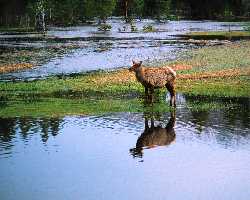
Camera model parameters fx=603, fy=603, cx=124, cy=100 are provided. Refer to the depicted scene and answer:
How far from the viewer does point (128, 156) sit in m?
18.1

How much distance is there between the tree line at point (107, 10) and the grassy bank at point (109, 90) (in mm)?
76943

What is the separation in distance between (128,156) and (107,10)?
10990cm

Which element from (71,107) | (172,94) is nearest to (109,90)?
(71,107)

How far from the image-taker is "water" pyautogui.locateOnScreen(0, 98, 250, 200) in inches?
584

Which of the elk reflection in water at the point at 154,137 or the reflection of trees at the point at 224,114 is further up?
the reflection of trees at the point at 224,114

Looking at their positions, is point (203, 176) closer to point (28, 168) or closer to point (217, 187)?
point (217, 187)

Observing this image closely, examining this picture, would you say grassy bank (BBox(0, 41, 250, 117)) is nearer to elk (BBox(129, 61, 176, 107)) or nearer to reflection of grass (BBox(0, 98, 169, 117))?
reflection of grass (BBox(0, 98, 169, 117))

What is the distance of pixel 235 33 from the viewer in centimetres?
7794

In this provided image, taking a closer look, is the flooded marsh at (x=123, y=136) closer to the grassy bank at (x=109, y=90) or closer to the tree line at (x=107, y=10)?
the grassy bank at (x=109, y=90)

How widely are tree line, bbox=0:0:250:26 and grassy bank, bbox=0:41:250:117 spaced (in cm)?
7694

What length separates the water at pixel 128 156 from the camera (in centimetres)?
1484

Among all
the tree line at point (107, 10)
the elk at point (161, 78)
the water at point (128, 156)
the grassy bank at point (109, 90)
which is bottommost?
the water at point (128, 156)

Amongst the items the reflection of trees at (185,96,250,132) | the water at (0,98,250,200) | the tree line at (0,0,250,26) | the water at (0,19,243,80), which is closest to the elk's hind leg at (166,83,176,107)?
the water at (0,98,250,200)

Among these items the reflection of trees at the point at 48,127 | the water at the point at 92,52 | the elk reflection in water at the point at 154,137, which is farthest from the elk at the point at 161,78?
the water at the point at 92,52
